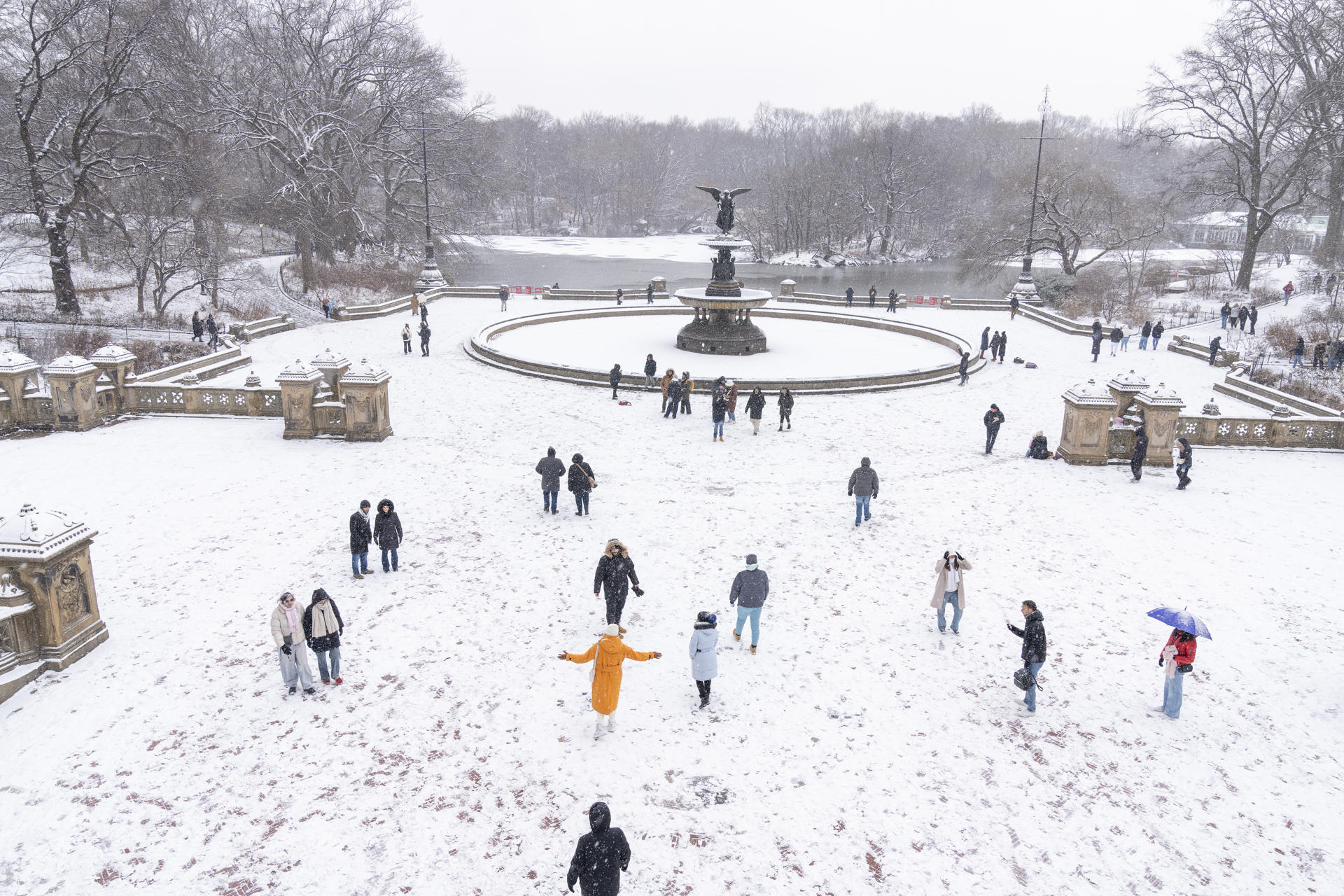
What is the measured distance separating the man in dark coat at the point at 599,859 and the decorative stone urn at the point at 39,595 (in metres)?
6.78

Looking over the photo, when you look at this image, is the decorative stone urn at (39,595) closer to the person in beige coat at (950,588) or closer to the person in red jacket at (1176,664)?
the person in beige coat at (950,588)

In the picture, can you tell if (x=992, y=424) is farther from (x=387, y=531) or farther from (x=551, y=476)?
(x=387, y=531)

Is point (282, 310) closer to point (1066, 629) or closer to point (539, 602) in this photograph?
point (539, 602)

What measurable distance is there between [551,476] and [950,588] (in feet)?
20.9

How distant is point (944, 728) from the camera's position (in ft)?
25.5

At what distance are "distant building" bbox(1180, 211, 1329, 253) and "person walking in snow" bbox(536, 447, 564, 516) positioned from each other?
45.3 m

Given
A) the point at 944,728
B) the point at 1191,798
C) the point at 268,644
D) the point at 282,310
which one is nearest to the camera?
the point at 1191,798

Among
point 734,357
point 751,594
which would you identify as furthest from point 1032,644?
point 734,357

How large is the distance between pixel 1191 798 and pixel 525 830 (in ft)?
19.2

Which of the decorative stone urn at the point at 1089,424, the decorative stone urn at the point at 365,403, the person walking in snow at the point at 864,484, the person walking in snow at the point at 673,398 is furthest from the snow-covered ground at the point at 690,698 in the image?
the person walking in snow at the point at 673,398

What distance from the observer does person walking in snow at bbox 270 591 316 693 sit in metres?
7.77

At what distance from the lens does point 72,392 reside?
16922 millimetres

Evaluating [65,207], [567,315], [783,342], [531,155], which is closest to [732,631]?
[783,342]

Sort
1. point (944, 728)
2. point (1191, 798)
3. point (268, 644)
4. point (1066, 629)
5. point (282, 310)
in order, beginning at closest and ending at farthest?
point (1191, 798) → point (944, 728) → point (268, 644) → point (1066, 629) → point (282, 310)
